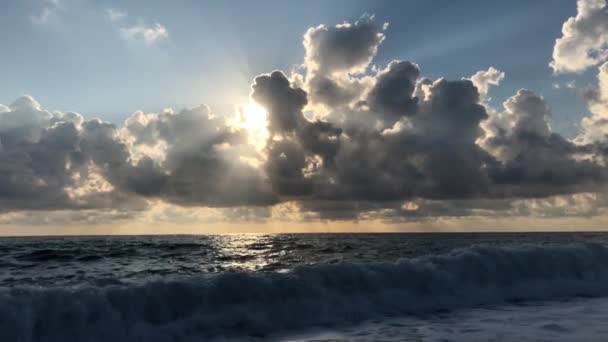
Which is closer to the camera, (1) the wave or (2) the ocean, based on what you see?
Answer: (2) the ocean

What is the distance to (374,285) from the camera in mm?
14898

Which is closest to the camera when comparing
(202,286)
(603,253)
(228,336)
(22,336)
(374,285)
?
(22,336)

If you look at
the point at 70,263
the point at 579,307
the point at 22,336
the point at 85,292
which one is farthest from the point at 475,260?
the point at 70,263

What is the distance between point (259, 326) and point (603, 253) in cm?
1752

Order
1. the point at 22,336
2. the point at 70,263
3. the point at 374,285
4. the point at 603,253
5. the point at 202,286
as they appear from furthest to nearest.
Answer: the point at 70,263 < the point at 603,253 < the point at 374,285 < the point at 202,286 < the point at 22,336

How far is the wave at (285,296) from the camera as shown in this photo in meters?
10.7

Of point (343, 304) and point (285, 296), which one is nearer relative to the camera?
point (285, 296)

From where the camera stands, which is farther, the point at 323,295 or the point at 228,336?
the point at 323,295

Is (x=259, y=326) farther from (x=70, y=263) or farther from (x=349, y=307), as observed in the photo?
(x=70, y=263)

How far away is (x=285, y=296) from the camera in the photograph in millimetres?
13180

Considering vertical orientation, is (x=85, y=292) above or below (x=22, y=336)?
above

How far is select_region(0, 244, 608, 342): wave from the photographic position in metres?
10.7

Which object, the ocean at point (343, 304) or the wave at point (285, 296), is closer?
the ocean at point (343, 304)

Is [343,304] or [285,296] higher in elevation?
[285,296]
